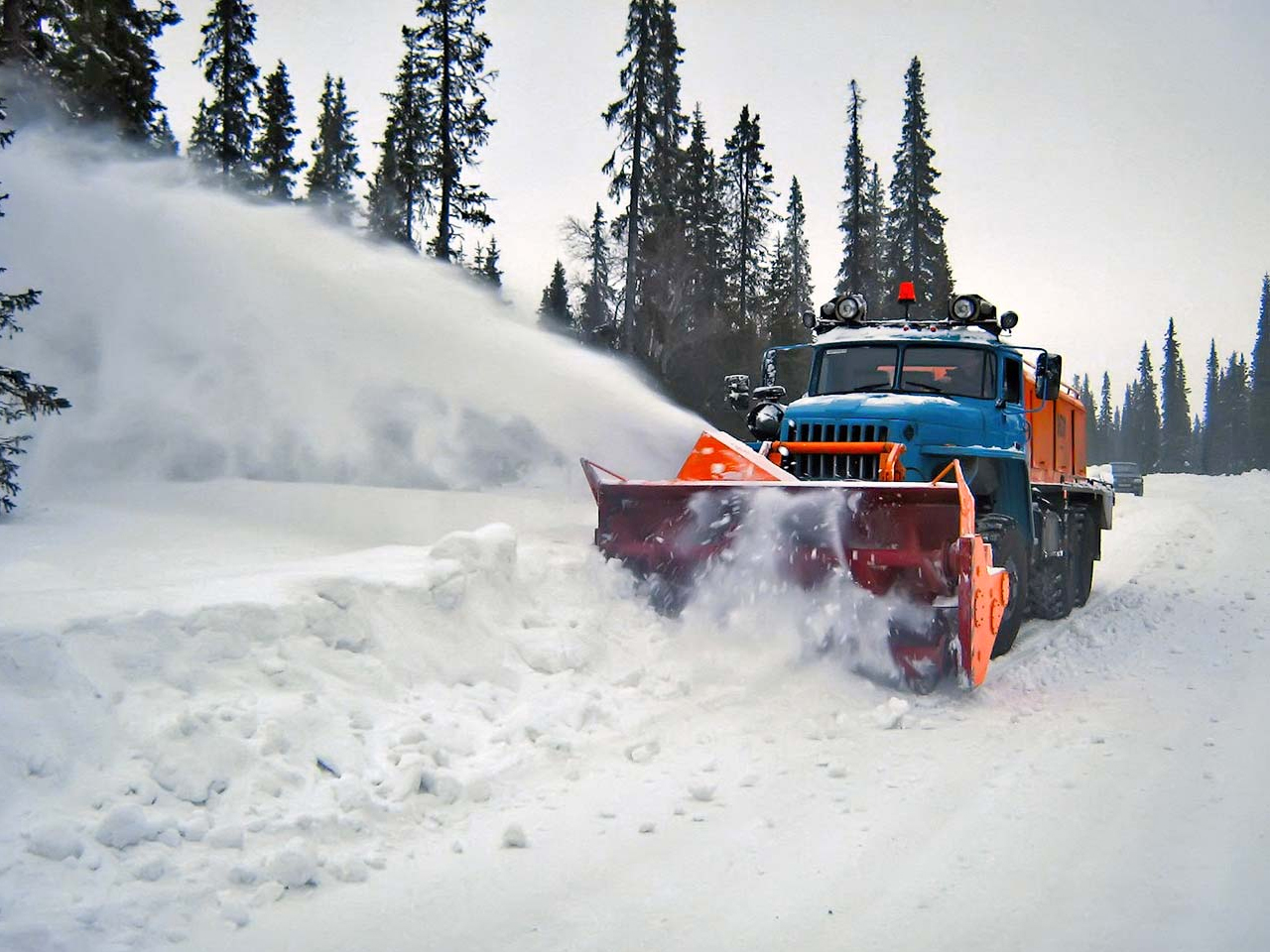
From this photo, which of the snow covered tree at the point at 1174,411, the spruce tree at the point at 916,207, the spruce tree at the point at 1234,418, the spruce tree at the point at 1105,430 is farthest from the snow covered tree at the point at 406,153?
the spruce tree at the point at 1105,430

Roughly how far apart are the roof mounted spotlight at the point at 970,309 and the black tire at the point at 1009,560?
7.05 ft

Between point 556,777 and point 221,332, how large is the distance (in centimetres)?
892

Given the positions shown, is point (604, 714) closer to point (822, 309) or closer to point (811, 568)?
point (811, 568)

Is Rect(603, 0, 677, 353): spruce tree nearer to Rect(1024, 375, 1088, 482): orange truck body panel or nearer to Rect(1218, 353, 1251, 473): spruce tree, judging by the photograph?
Rect(1024, 375, 1088, 482): orange truck body panel

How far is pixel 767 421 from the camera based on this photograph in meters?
8.48

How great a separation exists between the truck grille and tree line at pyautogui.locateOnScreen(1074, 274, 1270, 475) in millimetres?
93388

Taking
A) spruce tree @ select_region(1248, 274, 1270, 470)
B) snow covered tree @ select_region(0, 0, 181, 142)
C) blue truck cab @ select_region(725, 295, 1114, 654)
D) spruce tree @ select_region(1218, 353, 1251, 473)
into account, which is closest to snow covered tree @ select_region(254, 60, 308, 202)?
snow covered tree @ select_region(0, 0, 181, 142)

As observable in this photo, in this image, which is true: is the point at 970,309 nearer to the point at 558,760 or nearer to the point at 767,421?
the point at 767,421

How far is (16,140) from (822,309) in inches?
388

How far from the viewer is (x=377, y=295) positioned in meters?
10.8

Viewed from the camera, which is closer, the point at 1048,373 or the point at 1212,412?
the point at 1048,373

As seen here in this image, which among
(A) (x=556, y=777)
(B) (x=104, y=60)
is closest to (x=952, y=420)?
(A) (x=556, y=777)

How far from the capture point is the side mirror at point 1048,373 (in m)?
8.09

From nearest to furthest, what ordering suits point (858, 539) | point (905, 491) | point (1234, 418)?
point (905, 491) → point (858, 539) → point (1234, 418)
